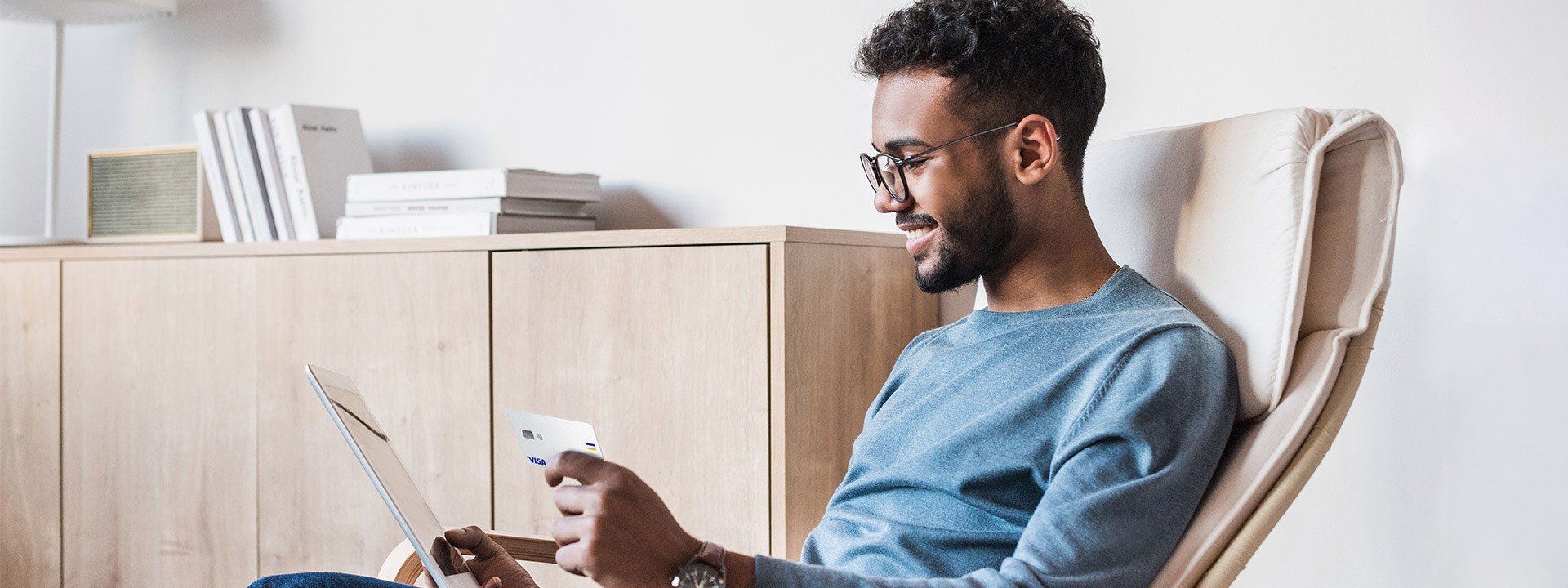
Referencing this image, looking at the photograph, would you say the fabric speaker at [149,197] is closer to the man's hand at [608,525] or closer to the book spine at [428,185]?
the book spine at [428,185]

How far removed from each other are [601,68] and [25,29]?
168cm

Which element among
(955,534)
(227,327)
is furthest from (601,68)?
(955,534)

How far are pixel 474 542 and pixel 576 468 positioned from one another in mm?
470

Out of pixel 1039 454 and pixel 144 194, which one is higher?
pixel 144 194

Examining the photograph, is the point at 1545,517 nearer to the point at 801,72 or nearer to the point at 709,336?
the point at 709,336

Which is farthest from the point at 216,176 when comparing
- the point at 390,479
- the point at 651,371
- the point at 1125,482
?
the point at 1125,482

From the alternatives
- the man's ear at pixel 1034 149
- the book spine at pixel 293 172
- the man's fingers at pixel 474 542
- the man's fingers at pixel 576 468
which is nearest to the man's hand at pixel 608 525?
the man's fingers at pixel 576 468

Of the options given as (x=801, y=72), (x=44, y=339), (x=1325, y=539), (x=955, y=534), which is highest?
(x=801, y=72)

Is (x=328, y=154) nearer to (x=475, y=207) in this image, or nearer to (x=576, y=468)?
(x=475, y=207)

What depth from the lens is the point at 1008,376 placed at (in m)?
1.21

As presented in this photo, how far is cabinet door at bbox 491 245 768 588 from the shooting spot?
1646 millimetres

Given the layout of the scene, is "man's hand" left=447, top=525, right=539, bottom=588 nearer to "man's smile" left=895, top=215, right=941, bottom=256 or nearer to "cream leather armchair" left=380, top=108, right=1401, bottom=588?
"man's smile" left=895, top=215, right=941, bottom=256

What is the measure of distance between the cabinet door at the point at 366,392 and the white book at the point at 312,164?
0.20m

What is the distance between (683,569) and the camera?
0.95 m
